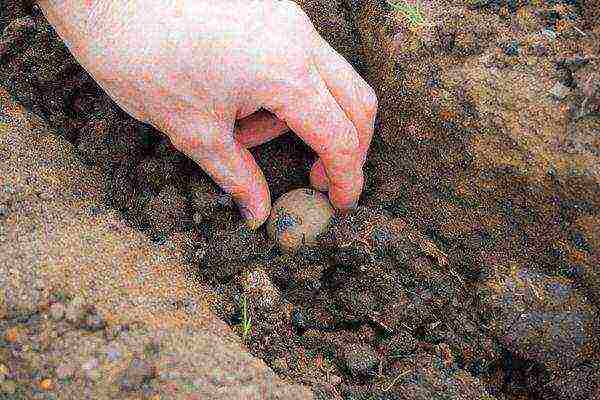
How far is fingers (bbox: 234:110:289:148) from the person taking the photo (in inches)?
89.1

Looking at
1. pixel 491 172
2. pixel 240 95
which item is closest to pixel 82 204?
pixel 240 95

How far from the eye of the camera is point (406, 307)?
2.12 meters

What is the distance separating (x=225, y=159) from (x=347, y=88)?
46cm

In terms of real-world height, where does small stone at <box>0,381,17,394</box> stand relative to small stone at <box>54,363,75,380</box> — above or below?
below

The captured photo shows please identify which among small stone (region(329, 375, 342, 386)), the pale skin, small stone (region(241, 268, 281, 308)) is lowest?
small stone (region(329, 375, 342, 386))

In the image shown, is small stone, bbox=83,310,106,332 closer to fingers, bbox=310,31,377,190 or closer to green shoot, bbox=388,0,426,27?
fingers, bbox=310,31,377,190

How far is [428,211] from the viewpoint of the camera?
2361mm

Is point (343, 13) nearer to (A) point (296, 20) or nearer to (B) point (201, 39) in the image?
(A) point (296, 20)

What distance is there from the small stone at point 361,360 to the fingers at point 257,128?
0.82 meters

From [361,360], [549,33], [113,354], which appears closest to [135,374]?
[113,354]

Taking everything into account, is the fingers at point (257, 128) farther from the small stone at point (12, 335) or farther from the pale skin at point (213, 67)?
the small stone at point (12, 335)

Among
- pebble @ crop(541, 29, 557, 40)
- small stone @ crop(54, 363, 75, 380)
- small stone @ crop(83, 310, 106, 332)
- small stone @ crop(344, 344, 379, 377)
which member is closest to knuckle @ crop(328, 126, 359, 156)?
small stone @ crop(344, 344, 379, 377)

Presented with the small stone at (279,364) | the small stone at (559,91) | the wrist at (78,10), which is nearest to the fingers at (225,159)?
the wrist at (78,10)

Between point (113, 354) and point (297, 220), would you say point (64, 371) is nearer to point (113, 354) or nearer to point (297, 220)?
point (113, 354)
